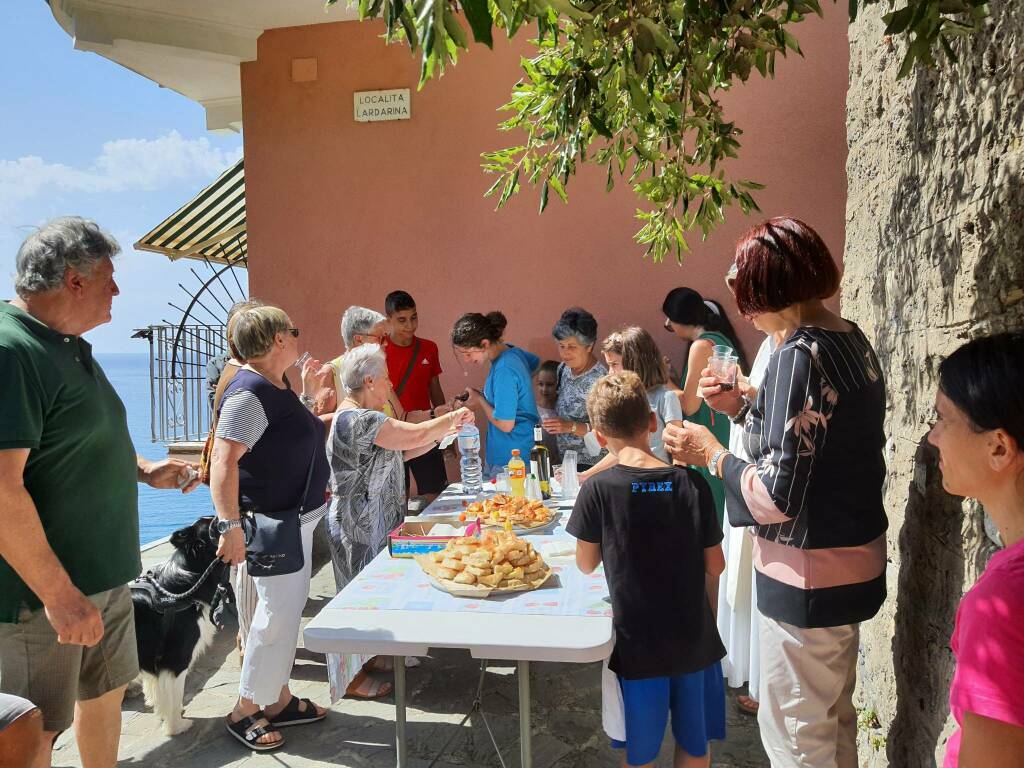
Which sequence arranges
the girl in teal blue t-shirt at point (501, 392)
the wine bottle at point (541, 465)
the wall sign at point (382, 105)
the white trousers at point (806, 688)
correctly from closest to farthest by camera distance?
1. the white trousers at point (806, 688)
2. the wine bottle at point (541, 465)
3. the girl in teal blue t-shirt at point (501, 392)
4. the wall sign at point (382, 105)

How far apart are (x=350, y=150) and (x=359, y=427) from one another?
3759 mm

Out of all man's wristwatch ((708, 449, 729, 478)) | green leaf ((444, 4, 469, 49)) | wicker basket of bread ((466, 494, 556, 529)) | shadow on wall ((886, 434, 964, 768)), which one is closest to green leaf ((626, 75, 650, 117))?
green leaf ((444, 4, 469, 49))

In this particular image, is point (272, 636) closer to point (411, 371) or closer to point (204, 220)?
point (411, 371)

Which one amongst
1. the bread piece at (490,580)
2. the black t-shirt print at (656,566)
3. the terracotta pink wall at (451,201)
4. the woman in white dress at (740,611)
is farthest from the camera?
the terracotta pink wall at (451,201)

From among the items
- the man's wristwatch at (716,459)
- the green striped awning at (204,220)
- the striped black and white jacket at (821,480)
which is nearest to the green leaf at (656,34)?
the striped black and white jacket at (821,480)

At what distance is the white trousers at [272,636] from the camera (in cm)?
303

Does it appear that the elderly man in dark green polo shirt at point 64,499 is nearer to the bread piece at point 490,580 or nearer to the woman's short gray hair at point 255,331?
the woman's short gray hair at point 255,331

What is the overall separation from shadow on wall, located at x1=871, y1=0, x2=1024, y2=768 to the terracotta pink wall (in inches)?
135

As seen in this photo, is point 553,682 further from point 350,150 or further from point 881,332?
point 350,150

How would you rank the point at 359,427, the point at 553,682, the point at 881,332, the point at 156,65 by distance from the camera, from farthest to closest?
1. the point at 156,65
2. the point at 553,682
3. the point at 359,427
4. the point at 881,332

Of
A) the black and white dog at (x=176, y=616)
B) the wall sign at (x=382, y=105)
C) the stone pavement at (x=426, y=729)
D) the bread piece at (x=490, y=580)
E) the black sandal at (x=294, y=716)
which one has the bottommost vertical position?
the stone pavement at (x=426, y=729)

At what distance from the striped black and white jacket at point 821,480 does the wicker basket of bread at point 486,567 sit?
79 centimetres

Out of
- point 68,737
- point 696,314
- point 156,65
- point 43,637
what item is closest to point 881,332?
point 696,314

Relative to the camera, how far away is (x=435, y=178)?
6.06 meters
